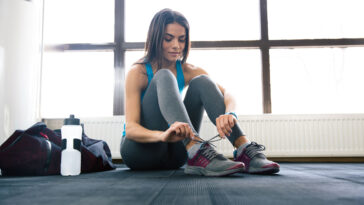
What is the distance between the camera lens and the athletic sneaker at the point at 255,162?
0.97 metres

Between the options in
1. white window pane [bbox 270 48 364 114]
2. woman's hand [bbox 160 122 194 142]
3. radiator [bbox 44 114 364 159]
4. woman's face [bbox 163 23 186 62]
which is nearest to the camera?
woman's hand [bbox 160 122 194 142]

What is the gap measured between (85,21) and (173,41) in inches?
66.0

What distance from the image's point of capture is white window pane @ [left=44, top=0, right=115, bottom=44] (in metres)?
2.51

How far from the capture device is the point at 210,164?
3.03 ft

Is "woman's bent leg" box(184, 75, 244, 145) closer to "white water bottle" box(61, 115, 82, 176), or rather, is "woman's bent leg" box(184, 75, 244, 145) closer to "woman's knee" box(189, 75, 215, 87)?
"woman's knee" box(189, 75, 215, 87)

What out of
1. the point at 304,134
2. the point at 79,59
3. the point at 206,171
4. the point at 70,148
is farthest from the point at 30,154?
the point at 304,134

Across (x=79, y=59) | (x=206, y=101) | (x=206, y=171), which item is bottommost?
(x=206, y=171)

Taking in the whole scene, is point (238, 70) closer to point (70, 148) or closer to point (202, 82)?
point (202, 82)

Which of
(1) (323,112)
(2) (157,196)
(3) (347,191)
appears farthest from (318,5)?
(2) (157,196)

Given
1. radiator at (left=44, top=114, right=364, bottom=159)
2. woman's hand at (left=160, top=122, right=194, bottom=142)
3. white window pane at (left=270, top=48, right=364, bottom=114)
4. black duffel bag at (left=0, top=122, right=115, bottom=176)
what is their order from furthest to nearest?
white window pane at (left=270, top=48, right=364, bottom=114) → radiator at (left=44, top=114, right=364, bottom=159) → black duffel bag at (left=0, top=122, right=115, bottom=176) → woman's hand at (left=160, top=122, right=194, bottom=142)

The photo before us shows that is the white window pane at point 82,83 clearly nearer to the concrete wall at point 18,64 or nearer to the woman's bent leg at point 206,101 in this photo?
the concrete wall at point 18,64

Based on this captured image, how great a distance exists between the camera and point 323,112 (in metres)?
2.38

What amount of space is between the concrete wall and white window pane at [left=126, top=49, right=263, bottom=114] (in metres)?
0.78

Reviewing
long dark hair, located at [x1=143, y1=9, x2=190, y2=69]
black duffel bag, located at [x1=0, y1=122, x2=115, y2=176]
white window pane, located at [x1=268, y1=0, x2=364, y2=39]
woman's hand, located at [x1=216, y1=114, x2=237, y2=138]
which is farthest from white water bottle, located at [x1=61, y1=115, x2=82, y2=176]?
white window pane, located at [x1=268, y1=0, x2=364, y2=39]
